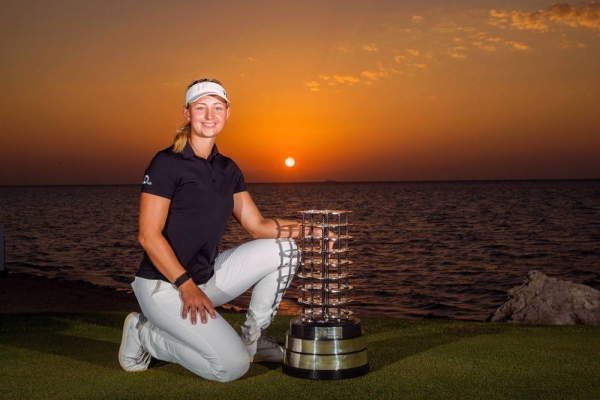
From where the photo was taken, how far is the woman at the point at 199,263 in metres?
4.74

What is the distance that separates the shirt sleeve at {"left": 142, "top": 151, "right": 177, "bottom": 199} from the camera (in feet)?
15.6

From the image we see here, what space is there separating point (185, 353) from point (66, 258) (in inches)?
964

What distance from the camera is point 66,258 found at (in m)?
27.9

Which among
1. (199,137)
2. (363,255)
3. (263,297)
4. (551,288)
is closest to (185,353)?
(263,297)

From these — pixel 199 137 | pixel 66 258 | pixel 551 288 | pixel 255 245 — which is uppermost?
pixel 199 137

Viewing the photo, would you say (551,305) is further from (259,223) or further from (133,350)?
(133,350)

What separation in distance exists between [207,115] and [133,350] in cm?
171

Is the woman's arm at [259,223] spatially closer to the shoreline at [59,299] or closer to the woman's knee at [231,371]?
the woman's knee at [231,371]

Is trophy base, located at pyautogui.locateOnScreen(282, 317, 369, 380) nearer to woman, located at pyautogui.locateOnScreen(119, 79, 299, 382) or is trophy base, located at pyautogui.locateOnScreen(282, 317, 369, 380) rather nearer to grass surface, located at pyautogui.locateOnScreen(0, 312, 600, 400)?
grass surface, located at pyautogui.locateOnScreen(0, 312, 600, 400)

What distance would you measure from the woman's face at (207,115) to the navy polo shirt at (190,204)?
147 mm

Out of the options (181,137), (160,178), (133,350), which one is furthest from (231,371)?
(181,137)

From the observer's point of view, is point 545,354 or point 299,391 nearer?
point 299,391

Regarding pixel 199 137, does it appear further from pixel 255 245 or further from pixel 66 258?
pixel 66 258

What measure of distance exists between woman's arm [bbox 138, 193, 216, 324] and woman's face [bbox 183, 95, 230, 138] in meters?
0.59
